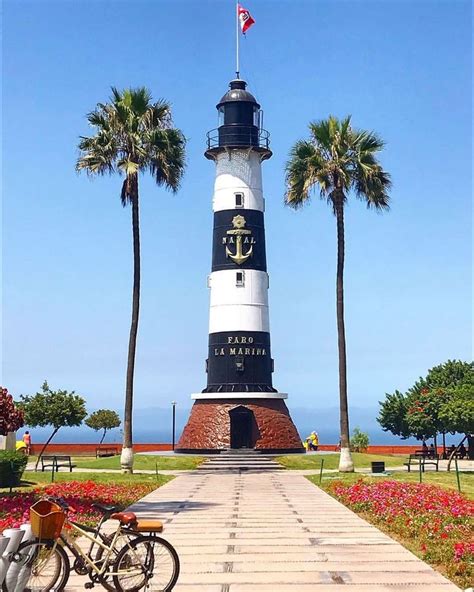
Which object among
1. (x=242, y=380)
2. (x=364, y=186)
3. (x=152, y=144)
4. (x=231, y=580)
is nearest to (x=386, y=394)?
(x=242, y=380)

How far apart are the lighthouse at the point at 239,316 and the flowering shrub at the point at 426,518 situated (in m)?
17.5

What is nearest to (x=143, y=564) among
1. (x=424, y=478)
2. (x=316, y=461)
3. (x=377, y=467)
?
(x=424, y=478)

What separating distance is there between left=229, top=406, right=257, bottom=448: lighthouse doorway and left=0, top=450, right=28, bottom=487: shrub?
1595cm

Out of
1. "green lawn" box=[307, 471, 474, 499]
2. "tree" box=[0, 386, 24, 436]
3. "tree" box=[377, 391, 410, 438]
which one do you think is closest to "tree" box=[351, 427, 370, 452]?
"tree" box=[377, 391, 410, 438]

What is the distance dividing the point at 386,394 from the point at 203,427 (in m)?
14.3

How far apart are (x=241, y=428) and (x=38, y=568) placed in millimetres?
33776

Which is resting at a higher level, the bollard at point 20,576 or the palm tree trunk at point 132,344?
the palm tree trunk at point 132,344

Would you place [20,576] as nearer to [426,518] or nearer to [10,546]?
[10,546]

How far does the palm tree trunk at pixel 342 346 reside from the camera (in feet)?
112

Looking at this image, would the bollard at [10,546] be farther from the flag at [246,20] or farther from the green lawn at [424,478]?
the flag at [246,20]

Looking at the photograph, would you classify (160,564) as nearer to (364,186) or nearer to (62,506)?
(62,506)

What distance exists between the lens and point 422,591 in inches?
427

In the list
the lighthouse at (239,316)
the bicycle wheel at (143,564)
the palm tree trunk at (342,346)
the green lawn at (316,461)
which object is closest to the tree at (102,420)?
the lighthouse at (239,316)

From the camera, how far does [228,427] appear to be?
141 ft
